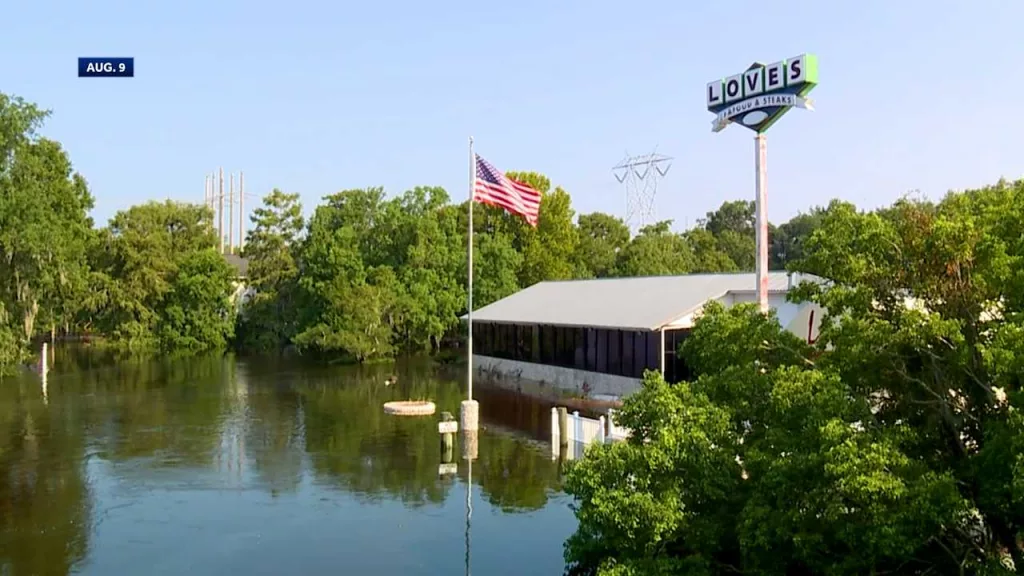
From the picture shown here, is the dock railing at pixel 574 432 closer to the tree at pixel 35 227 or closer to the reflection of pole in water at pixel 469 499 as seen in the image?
the reflection of pole in water at pixel 469 499

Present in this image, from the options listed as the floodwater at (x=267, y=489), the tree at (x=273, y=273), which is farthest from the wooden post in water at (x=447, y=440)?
the tree at (x=273, y=273)

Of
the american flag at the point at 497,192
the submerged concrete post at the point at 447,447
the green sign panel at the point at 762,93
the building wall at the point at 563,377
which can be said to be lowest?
the submerged concrete post at the point at 447,447

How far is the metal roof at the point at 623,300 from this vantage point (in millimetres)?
33531

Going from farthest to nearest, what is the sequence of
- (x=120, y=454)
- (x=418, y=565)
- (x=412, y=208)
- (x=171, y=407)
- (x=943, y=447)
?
(x=412, y=208)
(x=171, y=407)
(x=120, y=454)
(x=418, y=565)
(x=943, y=447)

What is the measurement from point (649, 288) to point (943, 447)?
28.0 meters

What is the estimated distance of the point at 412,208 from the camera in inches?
2425

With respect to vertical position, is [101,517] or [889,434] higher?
[889,434]

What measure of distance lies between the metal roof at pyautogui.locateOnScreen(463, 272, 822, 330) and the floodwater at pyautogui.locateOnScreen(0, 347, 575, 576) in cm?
475

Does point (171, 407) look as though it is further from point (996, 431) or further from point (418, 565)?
point (996, 431)

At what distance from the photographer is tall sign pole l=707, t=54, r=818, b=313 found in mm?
19469

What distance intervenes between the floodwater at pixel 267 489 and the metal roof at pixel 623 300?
15.6 ft

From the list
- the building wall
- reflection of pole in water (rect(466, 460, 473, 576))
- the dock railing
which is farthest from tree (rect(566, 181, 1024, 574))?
the building wall

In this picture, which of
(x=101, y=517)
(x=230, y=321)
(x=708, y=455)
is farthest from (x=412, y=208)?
(x=708, y=455)

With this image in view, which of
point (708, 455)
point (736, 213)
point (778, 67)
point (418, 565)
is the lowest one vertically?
point (418, 565)
